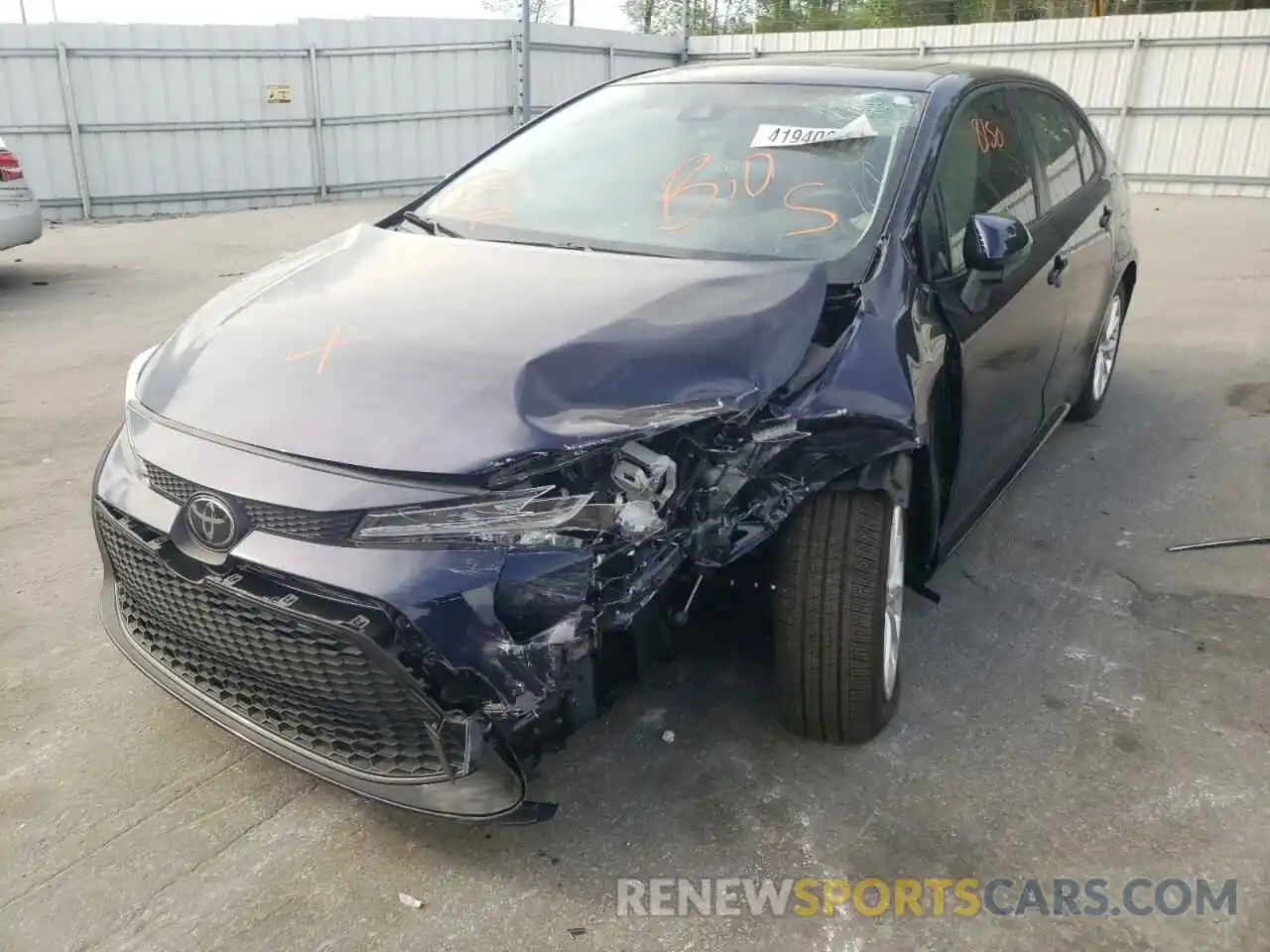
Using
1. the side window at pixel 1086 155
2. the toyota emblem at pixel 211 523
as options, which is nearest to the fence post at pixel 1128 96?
the side window at pixel 1086 155

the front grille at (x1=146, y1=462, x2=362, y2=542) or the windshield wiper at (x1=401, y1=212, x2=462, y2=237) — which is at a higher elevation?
the windshield wiper at (x1=401, y1=212, x2=462, y2=237)

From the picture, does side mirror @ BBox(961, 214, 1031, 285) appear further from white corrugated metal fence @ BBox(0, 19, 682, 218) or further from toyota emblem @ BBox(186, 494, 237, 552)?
white corrugated metal fence @ BBox(0, 19, 682, 218)

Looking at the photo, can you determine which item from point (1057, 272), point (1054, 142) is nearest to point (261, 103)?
point (1054, 142)

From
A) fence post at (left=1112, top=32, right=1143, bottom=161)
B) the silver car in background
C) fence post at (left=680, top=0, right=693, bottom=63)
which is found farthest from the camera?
fence post at (left=680, top=0, right=693, bottom=63)

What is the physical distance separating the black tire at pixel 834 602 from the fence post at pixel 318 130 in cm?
1412

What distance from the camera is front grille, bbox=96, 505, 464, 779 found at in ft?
6.43

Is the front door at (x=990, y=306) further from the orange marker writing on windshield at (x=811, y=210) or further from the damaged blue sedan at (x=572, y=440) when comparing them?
the orange marker writing on windshield at (x=811, y=210)

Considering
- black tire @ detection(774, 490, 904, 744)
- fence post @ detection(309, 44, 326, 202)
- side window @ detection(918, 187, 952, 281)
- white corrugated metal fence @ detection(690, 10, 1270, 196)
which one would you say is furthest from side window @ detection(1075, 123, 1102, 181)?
fence post @ detection(309, 44, 326, 202)

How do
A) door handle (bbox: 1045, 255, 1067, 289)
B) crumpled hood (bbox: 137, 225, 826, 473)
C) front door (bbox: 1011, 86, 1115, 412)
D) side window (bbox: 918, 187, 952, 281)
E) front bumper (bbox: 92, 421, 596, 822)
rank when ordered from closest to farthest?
front bumper (bbox: 92, 421, 596, 822)
crumpled hood (bbox: 137, 225, 826, 473)
side window (bbox: 918, 187, 952, 281)
door handle (bbox: 1045, 255, 1067, 289)
front door (bbox: 1011, 86, 1115, 412)

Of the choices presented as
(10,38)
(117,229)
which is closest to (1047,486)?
(117,229)

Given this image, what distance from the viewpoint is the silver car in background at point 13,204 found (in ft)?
26.8

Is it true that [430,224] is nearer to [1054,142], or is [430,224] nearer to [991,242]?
[991,242]

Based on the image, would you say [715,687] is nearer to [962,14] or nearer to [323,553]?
[323,553]

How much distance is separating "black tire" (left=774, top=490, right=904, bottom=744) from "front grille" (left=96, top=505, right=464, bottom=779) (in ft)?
2.85
